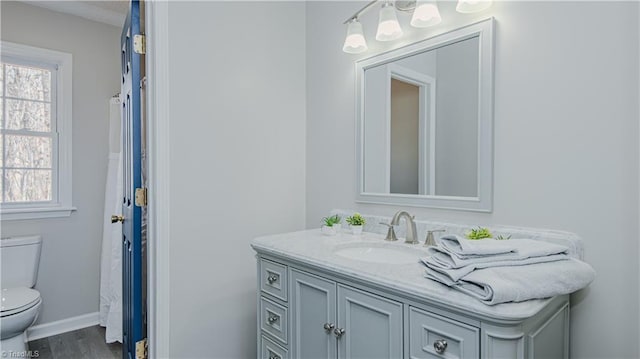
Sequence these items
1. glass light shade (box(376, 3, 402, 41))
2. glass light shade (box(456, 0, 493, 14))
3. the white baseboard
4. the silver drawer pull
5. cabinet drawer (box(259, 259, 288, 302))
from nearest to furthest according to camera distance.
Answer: the silver drawer pull
glass light shade (box(456, 0, 493, 14))
cabinet drawer (box(259, 259, 288, 302))
glass light shade (box(376, 3, 402, 41))
the white baseboard

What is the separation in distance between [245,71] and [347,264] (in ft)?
4.30

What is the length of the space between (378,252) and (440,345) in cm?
63

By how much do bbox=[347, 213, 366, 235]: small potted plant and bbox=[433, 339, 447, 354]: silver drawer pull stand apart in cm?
83

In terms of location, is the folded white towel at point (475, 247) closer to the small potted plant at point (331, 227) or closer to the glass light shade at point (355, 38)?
the small potted plant at point (331, 227)

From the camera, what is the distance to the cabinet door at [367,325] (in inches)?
40.7

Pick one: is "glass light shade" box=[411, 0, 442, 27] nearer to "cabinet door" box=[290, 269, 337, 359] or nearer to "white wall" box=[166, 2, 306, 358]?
"white wall" box=[166, 2, 306, 358]

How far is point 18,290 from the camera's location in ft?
7.48

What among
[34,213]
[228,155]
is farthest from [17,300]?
[228,155]

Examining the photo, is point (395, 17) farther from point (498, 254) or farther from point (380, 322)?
point (380, 322)

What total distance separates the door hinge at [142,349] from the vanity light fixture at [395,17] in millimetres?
1813

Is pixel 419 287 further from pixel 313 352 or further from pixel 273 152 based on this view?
pixel 273 152

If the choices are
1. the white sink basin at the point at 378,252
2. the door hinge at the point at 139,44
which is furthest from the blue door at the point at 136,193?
the white sink basin at the point at 378,252

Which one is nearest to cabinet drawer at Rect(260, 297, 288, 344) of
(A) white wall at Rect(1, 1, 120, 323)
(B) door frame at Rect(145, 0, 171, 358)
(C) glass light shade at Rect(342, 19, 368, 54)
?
(B) door frame at Rect(145, 0, 171, 358)

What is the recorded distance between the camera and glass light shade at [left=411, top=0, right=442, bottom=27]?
144 cm
